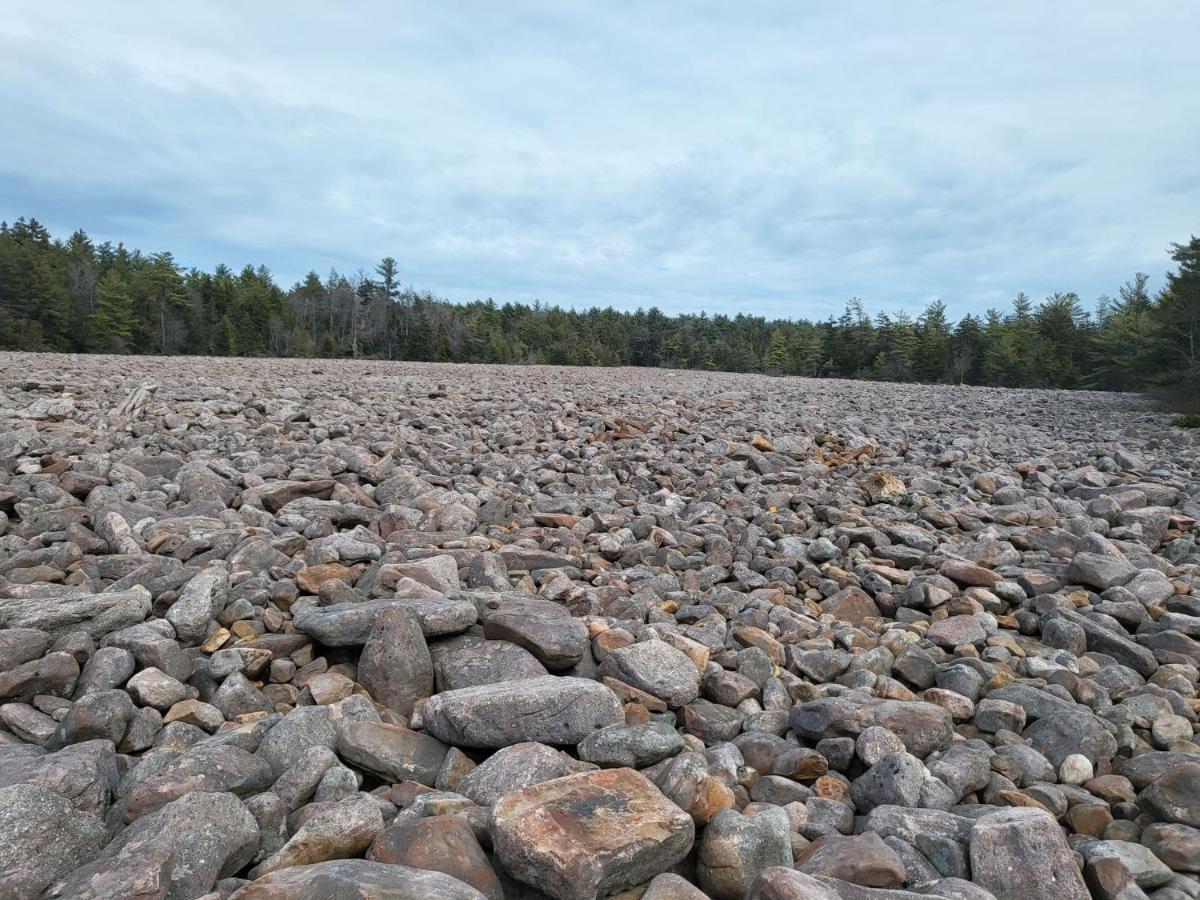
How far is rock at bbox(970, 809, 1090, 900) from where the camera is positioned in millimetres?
2309

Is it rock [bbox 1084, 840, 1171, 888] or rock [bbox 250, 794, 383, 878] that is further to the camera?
rock [bbox 1084, 840, 1171, 888]

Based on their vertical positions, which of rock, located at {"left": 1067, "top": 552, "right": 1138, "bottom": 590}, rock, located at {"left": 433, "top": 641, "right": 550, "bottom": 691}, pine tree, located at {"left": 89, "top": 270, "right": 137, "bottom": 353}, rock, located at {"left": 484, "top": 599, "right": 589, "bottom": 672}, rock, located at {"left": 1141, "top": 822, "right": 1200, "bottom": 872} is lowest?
rock, located at {"left": 1141, "top": 822, "right": 1200, "bottom": 872}

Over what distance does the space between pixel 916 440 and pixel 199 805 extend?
1086 cm

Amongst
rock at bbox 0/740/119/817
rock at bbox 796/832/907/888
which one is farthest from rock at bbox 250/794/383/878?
rock at bbox 796/832/907/888

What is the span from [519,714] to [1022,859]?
5.97ft

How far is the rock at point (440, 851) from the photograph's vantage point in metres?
2.12

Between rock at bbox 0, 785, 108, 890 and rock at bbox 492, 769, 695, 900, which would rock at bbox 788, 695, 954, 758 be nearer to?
rock at bbox 492, 769, 695, 900

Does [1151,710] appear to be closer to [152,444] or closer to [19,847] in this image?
[19,847]

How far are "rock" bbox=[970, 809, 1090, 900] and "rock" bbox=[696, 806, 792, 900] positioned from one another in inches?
24.8

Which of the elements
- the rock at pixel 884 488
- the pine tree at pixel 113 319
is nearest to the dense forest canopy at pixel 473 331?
the pine tree at pixel 113 319

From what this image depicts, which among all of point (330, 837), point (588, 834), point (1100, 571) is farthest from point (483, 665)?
point (1100, 571)

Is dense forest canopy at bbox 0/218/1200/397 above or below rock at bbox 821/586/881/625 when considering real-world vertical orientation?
above

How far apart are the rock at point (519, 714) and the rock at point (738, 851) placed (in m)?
0.73

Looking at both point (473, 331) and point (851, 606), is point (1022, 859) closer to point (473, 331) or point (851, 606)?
point (851, 606)
